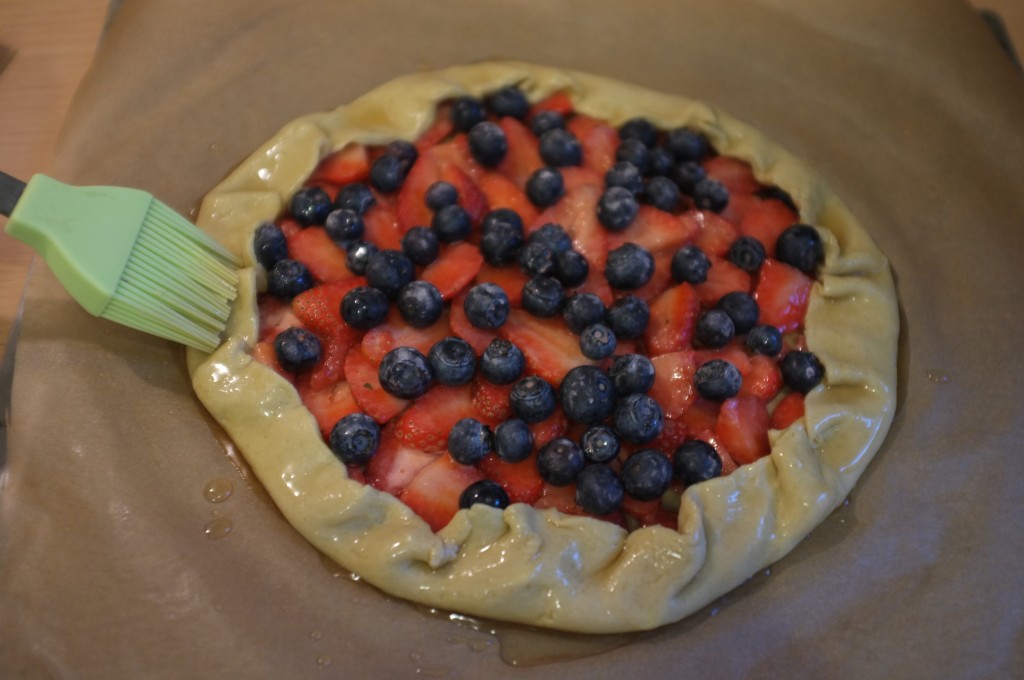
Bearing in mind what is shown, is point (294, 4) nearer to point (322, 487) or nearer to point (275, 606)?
point (322, 487)

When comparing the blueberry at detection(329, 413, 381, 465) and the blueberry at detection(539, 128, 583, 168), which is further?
the blueberry at detection(539, 128, 583, 168)

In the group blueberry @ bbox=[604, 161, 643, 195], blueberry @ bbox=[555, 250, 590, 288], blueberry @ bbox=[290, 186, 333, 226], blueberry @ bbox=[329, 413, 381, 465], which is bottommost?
blueberry @ bbox=[329, 413, 381, 465]

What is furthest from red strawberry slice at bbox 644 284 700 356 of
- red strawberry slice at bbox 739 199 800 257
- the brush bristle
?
the brush bristle

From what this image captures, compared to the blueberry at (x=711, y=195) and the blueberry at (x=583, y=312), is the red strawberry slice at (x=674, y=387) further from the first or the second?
the blueberry at (x=711, y=195)

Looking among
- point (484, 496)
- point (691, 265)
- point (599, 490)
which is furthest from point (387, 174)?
point (599, 490)

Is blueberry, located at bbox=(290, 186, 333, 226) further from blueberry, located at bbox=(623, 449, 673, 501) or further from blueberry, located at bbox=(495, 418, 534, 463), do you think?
blueberry, located at bbox=(623, 449, 673, 501)

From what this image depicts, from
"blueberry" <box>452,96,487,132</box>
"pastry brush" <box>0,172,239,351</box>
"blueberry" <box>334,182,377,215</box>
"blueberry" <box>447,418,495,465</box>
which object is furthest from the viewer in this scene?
"blueberry" <box>452,96,487,132</box>
